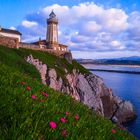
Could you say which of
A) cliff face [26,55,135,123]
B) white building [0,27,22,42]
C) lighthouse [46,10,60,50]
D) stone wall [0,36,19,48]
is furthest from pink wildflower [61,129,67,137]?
lighthouse [46,10,60,50]

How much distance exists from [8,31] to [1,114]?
8739 cm

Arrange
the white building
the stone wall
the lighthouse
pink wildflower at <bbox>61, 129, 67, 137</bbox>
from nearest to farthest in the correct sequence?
pink wildflower at <bbox>61, 129, 67, 137</bbox>, the stone wall, the white building, the lighthouse

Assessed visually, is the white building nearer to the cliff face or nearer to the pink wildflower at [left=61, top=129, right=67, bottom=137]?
the cliff face

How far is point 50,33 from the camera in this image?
102 m

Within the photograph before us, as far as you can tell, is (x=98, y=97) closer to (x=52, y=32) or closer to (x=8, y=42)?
(x=8, y=42)

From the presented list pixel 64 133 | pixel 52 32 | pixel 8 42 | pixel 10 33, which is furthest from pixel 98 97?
pixel 64 133

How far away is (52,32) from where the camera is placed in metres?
103

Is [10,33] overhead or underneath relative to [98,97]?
overhead

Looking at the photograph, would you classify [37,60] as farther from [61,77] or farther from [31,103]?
[31,103]

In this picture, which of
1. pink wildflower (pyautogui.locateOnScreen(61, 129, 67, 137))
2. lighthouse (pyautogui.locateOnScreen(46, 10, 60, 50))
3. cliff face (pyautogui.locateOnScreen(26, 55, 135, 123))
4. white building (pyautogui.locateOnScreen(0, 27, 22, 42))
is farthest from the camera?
lighthouse (pyautogui.locateOnScreen(46, 10, 60, 50))

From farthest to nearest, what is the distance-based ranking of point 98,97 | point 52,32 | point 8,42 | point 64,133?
1. point 52,32
2. point 98,97
3. point 8,42
4. point 64,133

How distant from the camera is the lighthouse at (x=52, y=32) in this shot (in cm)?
10131

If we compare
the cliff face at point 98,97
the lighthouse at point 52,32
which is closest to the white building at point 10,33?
the lighthouse at point 52,32

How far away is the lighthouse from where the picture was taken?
101312 millimetres
